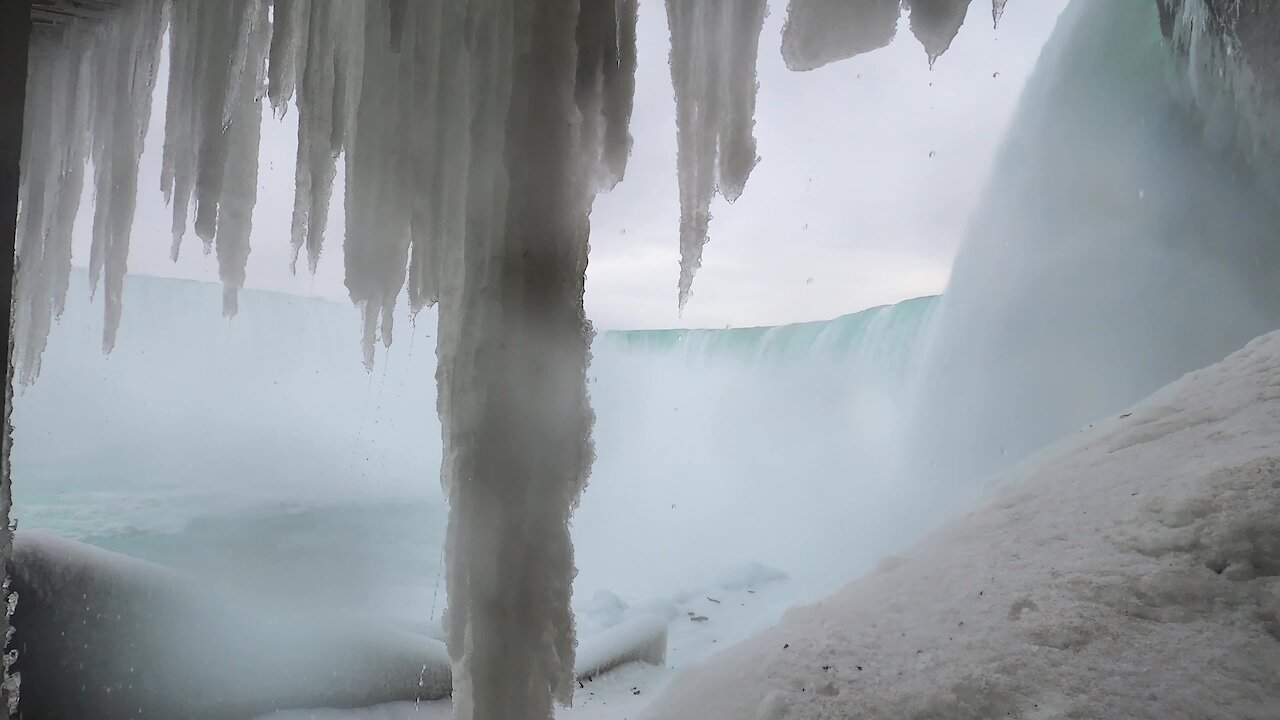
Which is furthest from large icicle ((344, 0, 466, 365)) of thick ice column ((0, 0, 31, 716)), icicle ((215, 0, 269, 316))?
icicle ((215, 0, 269, 316))

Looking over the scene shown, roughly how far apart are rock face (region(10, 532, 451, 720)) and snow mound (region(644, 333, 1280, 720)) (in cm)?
→ 151

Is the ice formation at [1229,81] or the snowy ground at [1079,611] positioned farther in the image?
the ice formation at [1229,81]

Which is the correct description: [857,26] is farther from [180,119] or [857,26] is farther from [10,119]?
[180,119]

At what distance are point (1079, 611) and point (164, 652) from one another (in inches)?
143

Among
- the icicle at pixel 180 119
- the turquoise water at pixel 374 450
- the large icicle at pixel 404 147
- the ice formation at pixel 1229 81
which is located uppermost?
the ice formation at pixel 1229 81

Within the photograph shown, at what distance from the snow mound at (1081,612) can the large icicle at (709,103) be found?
1545mm

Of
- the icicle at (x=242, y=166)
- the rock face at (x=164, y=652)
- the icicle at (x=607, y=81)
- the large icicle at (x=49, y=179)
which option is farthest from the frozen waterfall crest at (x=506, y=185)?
the rock face at (x=164, y=652)

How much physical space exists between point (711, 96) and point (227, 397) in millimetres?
18729

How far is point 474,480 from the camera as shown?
1.06m

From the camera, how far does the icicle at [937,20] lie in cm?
99

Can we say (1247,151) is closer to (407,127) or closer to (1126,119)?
(1126,119)

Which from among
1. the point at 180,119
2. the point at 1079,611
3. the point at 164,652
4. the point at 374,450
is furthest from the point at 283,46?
the point at 374,450

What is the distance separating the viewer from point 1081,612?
203 cm

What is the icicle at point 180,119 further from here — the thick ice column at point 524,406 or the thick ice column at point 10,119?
the thick ice column at point 524,406
